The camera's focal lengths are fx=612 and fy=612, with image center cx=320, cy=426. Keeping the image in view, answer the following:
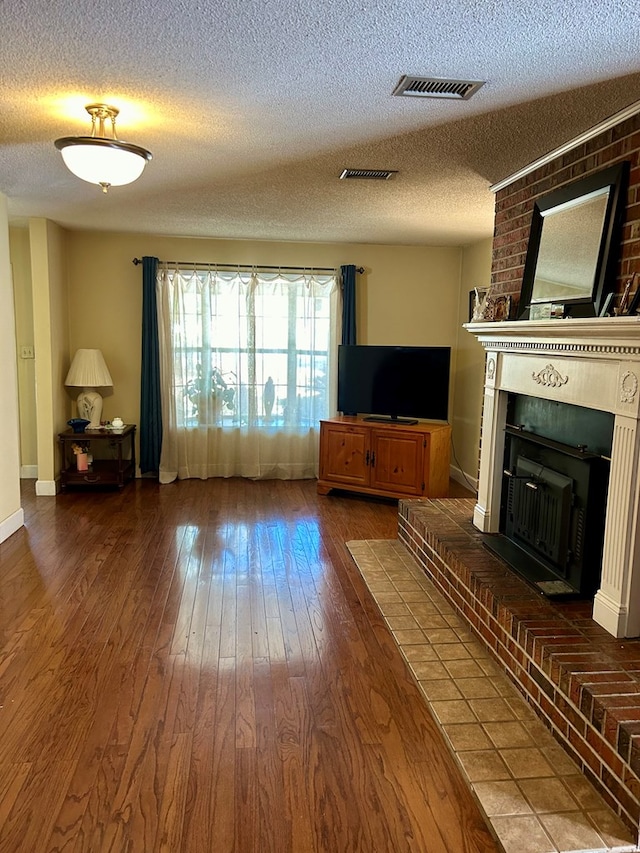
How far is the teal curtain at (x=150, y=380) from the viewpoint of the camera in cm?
581

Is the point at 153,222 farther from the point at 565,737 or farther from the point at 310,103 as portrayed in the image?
the point at 565,737

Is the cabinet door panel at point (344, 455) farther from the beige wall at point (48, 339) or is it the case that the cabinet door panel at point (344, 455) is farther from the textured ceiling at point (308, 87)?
the beige wall at point (48, 339)

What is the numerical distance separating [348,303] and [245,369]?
48.1 inches

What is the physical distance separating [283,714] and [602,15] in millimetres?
2535

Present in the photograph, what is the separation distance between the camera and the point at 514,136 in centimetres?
281

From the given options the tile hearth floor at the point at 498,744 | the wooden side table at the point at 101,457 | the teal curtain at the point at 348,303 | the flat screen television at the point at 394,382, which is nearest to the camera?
the tile hearth floor at the point at 498,744

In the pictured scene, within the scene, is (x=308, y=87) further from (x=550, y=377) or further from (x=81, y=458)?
(x=81, y=458)

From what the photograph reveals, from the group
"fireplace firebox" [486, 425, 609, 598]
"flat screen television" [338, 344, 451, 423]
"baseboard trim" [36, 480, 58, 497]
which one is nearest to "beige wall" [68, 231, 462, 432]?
"flat screen television" [338, 344, 451, 423]

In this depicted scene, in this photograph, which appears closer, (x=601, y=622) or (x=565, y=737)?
(x=565, y=737)

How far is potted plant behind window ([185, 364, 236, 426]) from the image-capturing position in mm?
6062

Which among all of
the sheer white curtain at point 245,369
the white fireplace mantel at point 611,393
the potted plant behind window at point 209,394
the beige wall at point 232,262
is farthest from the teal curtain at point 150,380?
the white fireplace mantel at point 611,393

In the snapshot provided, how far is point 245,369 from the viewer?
612cm

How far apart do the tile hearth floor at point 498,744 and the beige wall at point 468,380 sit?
2763 millimetres

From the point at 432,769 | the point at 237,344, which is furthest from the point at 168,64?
the point at 237,344
